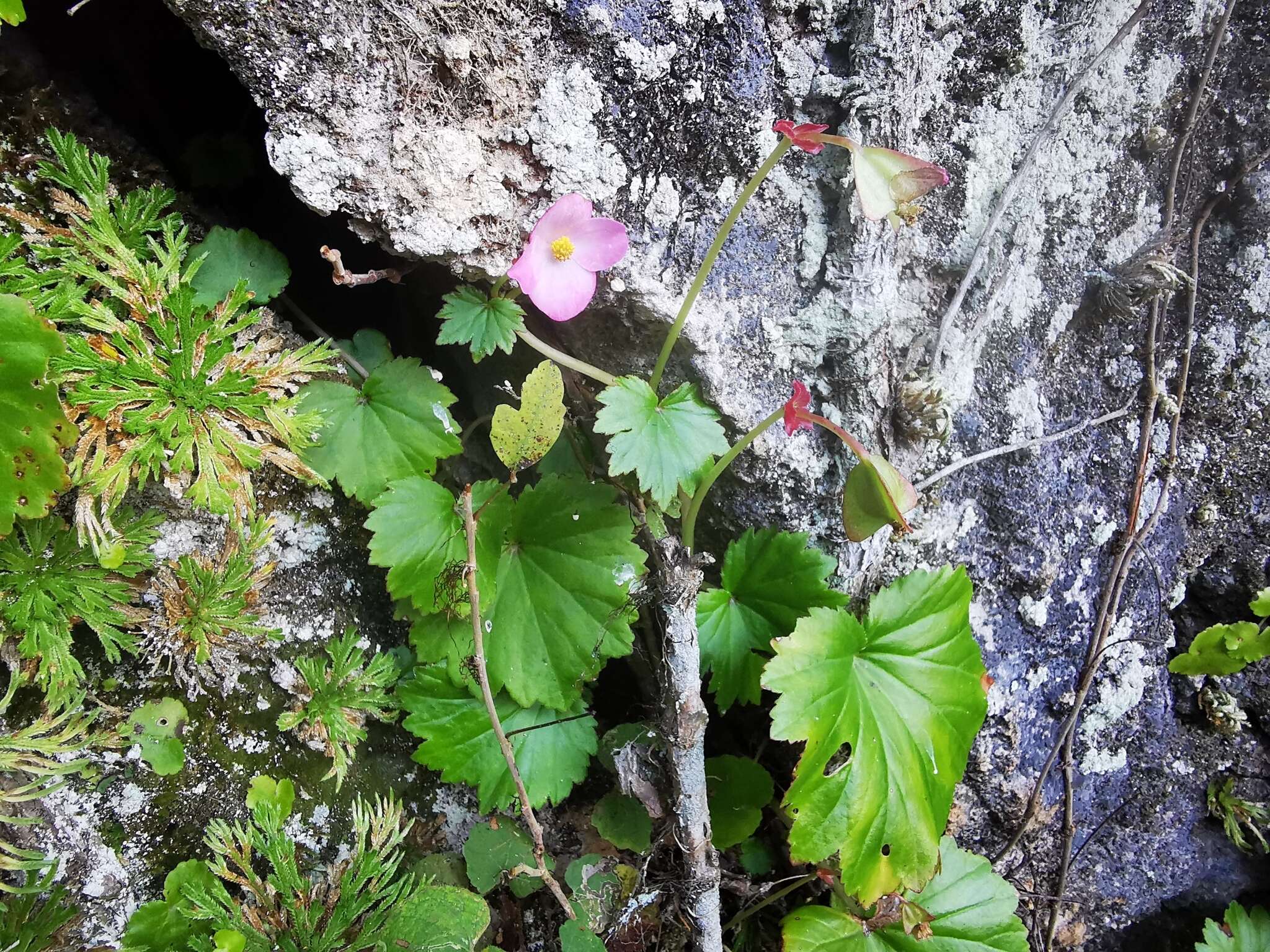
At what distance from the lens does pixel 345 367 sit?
4.36ft

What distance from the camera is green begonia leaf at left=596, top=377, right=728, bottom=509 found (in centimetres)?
117

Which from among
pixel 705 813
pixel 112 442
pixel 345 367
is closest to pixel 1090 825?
pixel 705 813

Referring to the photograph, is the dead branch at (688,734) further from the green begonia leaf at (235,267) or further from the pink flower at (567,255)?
the green begonia leaf at (235,267)

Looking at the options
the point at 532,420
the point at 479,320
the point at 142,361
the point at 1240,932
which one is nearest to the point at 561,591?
the point at 532,420

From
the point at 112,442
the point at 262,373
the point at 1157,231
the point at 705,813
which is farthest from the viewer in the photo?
the point at 1157,231

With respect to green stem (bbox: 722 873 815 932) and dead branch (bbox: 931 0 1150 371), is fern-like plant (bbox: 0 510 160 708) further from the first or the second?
dead branch (bbox: 931 0 1150 371)

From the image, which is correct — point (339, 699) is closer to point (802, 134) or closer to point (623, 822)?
point (623, 822)

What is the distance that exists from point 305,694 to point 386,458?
457mm

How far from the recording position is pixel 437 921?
1215mm

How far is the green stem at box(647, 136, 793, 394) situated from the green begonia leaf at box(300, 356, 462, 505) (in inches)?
15.2

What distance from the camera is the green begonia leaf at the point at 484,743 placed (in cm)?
138

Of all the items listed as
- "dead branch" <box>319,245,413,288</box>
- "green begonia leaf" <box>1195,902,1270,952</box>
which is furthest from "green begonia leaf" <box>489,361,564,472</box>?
"green begonia leaf" <box>1195,902,1270,952</box>

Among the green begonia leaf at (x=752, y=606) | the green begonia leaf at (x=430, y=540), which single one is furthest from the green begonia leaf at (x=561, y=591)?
the green begonia leaf at (x=752, y=606)

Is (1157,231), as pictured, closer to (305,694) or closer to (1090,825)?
(1090,825)
